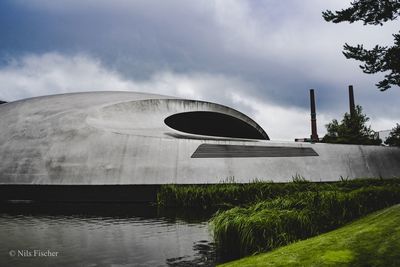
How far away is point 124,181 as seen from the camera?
51.4 feet

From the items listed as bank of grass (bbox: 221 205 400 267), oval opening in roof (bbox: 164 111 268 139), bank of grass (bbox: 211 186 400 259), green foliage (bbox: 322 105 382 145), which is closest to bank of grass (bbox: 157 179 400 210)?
bank of grass (bbox: 211 186 400 259)

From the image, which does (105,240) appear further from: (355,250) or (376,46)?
(376,46)

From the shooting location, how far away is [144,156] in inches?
639

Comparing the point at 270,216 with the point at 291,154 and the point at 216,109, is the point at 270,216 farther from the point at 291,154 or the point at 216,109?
the point at 216,109

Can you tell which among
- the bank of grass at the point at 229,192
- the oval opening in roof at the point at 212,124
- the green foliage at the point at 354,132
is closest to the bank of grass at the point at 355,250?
the bank of grass at the point at 229,192

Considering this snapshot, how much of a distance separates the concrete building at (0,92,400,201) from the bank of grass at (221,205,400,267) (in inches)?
431

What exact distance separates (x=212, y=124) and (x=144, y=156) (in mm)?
10390

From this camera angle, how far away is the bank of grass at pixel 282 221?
6160mm

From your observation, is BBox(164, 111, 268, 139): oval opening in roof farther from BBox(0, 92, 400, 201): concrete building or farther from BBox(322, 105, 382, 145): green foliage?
A: BBox(322, 105, 382, 145): green foliage

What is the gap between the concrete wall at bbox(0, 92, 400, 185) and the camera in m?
15.6

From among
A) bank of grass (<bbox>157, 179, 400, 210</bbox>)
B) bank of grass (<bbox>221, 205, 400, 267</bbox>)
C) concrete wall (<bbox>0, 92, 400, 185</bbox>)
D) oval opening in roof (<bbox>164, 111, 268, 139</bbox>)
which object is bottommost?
bank of grass (<bbox>221, 205, 400, 267</bbox>)

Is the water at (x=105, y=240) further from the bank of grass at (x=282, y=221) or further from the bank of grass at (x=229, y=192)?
the bank of grass at (x=229, y=192)

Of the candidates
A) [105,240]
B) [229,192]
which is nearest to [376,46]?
[229,192]

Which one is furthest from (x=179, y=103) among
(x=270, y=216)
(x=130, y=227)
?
(x=270, y=216)
